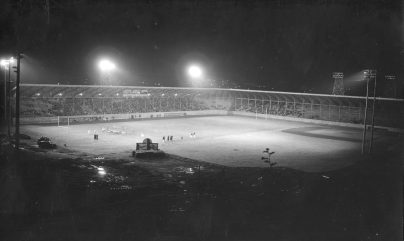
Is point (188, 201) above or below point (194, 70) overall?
below

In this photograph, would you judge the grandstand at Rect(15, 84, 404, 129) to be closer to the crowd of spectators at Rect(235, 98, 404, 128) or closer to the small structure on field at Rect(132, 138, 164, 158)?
the crowd of spectators at Rect(235, 98, 404, 128)

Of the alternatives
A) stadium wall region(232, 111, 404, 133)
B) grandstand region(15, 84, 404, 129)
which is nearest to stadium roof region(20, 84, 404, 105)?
grandstand region(15, 84, 404, 129)

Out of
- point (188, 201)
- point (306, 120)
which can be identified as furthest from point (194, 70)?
point (188, 201)

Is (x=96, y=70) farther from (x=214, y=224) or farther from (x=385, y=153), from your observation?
(x=214, y=224)

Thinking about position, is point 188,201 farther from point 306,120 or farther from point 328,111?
point 328,111

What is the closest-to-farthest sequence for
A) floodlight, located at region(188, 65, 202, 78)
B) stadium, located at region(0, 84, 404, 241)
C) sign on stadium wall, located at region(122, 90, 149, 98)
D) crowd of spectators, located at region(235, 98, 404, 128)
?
stadium, located at region(0, 84, 404, 241) → crowd of spectators, located at region(235, 98, 404, 128) → sign on stadium wall, located at region(122, 90, 149, 98) → floodlight, located at region(188, 65, 202, 78)

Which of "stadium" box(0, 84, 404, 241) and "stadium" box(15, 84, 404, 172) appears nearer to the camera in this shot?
"stadium" box(0, 84, 404, 241)

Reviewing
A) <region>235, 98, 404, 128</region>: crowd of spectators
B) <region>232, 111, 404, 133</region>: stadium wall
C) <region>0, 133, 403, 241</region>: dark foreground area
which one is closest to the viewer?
<region>0, 133, 403, 241</region>: dark foreground area

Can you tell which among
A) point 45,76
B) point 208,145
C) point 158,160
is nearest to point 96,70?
point 45,76
